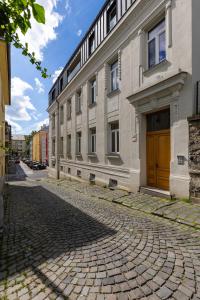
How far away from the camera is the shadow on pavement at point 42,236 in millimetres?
3035

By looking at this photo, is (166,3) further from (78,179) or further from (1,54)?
(78,179)

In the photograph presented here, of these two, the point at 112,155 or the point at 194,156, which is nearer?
the point at 194,156

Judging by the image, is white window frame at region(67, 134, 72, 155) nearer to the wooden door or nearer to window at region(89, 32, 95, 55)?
window at region(89, 32, 95, 55)

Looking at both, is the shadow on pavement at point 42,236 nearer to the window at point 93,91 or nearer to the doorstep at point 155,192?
the doorstep at point 155,192

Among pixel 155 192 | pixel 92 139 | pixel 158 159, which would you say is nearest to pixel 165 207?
pixel 155 192

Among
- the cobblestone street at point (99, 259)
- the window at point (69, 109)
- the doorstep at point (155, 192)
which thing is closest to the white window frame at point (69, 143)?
the window at point (69, 109)

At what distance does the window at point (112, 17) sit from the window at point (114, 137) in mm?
5130

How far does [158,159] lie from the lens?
7.82m

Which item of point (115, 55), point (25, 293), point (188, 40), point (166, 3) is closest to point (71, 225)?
point (25, 293)

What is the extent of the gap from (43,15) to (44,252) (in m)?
3.41

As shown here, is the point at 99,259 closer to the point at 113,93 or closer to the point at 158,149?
the point at 158,149

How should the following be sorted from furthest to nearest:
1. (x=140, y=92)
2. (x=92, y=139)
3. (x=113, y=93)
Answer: (x=92, y=139)
(x=113, y=93)
(x=140, y=92)

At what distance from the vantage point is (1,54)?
28.2ft

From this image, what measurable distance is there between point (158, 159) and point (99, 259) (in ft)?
17.8
